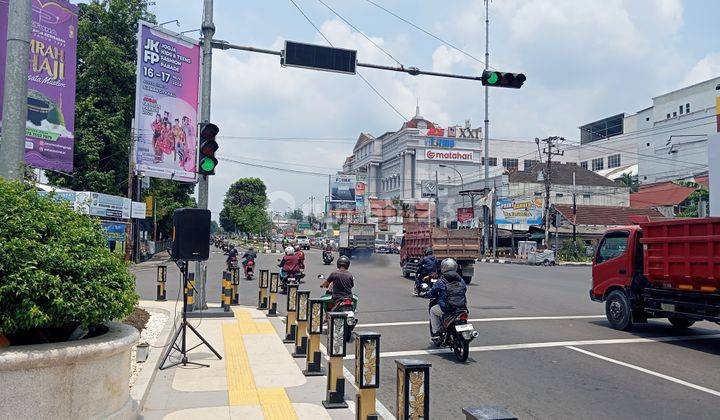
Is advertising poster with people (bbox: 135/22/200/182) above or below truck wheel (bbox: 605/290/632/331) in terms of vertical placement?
above

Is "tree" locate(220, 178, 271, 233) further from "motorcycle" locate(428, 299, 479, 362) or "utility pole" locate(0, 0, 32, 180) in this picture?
"utility pole" locate(0, 0, 32, 180)

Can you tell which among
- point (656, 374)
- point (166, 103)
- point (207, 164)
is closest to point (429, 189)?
point (166, 103)

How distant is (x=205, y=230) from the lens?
30.3 ft

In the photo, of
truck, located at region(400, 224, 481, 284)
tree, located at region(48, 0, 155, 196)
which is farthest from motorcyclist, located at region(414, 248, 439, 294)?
tree, located at region(48, 0, 155, 196)

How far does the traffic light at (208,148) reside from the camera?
11.0m

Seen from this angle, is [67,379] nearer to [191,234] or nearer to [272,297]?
[191,234]

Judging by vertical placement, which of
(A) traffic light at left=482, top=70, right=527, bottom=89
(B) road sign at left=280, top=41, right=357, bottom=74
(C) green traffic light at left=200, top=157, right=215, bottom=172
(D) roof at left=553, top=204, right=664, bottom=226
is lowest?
(C) green traffic light at left=200, top=157, right=215, bottom=172

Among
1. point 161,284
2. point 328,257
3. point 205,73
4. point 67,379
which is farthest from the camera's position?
point 328,257

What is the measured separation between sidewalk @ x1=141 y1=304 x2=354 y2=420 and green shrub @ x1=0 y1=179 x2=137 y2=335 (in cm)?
176

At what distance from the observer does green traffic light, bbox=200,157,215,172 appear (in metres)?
11.1

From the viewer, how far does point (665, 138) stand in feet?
229

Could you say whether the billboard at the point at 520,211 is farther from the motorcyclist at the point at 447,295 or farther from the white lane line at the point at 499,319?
the motorcyclist at the point at 447,295

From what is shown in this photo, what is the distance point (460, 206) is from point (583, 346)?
5735cm

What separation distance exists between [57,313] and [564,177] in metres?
68.0
